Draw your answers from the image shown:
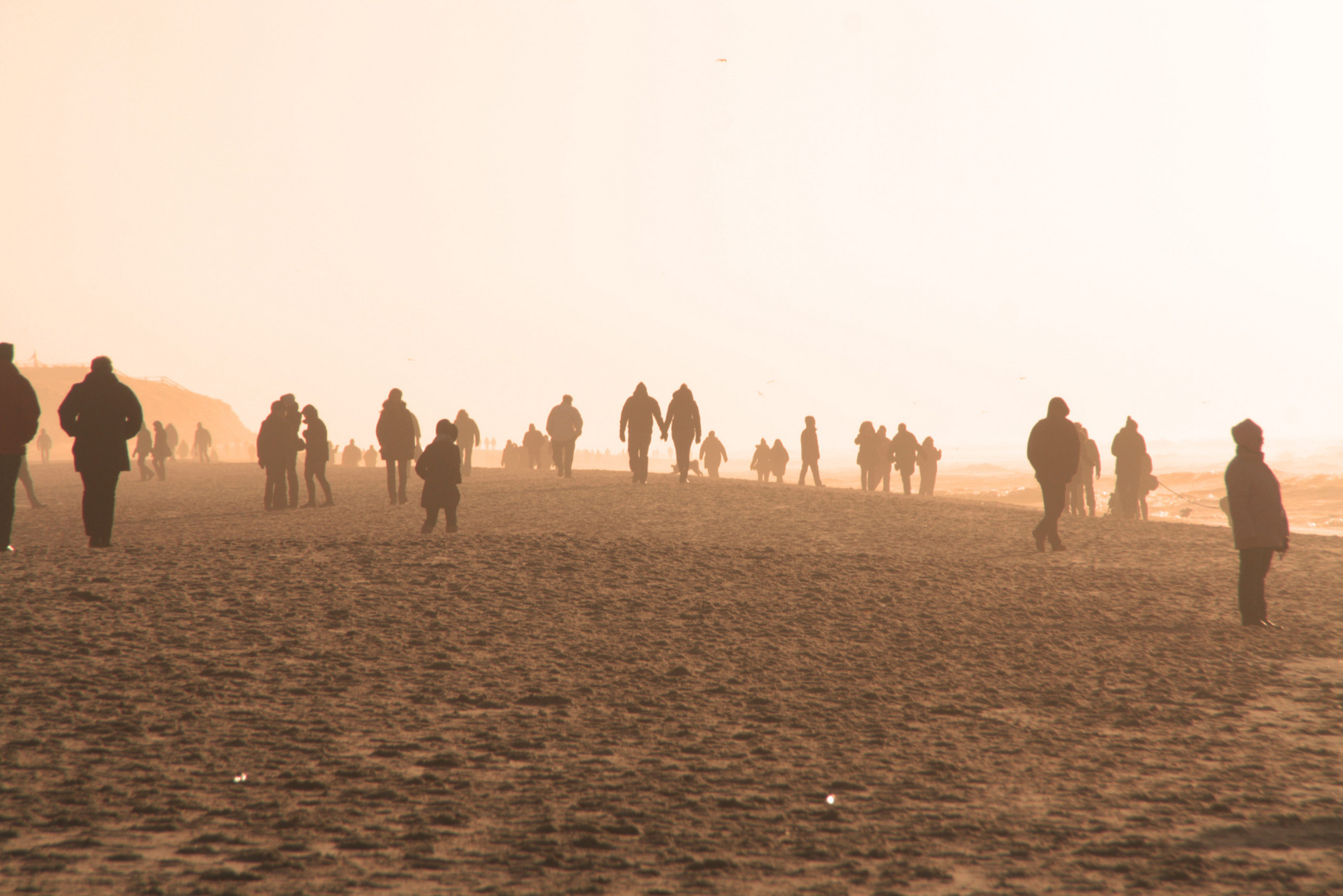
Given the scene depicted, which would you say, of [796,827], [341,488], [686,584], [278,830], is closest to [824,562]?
[686,584]

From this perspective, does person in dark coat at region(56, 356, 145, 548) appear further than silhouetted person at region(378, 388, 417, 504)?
No

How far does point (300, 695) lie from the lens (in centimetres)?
634

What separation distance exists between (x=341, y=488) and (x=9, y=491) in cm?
1415

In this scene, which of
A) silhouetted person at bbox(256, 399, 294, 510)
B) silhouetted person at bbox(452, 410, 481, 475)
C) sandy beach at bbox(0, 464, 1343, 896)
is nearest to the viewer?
sandy beach at bbox(0, 464, 1343, 896)

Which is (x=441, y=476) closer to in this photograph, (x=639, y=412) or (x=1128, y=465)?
(x=639, y=412)

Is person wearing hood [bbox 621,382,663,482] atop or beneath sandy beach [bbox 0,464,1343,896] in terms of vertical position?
atop

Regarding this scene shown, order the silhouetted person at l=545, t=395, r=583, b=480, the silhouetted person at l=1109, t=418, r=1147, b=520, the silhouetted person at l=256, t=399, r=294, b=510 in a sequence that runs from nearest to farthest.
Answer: the silhouetted person at l=256, t=399, r=294, b=510 < the silhouetted person at l=1109, t=418, r=1147, b=520 < the silhouetted person at l=545, t=395, r=583, b=480

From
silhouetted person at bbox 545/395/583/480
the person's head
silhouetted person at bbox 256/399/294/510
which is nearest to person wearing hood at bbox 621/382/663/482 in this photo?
silhouetted person at bbox 545/395/583/480

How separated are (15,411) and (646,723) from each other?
7721 millimetres

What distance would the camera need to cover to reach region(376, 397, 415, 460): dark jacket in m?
18.0

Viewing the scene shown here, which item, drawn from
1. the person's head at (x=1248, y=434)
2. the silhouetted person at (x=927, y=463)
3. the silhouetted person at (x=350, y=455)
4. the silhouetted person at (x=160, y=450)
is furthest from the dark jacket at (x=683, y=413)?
the silhouetted person at (x=350, y=455)

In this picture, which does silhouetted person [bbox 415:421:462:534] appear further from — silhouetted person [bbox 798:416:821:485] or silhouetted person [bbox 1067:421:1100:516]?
silhouetted person [bbox 798:416:821:485]

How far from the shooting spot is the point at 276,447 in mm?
18078

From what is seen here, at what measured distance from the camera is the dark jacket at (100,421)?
1052cm
